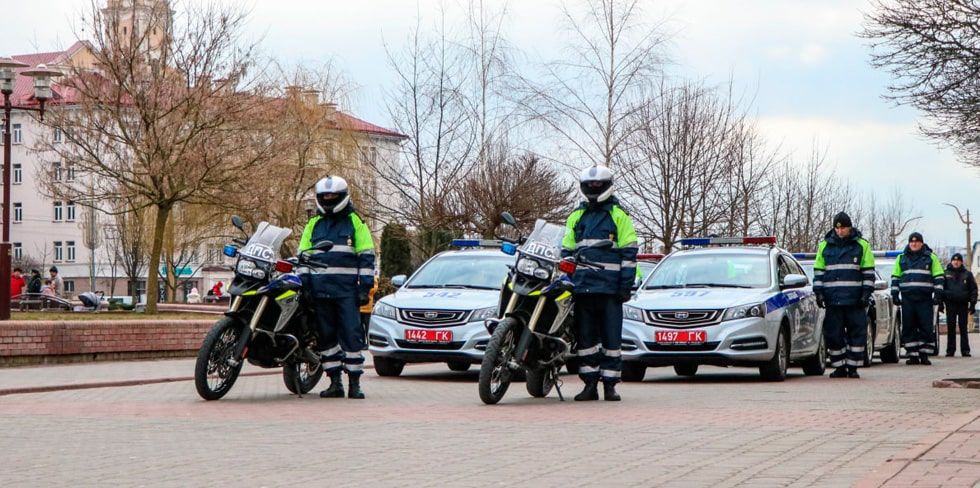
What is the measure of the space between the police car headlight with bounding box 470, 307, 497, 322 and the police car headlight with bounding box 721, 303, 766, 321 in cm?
256

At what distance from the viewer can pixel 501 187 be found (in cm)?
4050

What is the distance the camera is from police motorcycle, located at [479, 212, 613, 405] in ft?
42.1

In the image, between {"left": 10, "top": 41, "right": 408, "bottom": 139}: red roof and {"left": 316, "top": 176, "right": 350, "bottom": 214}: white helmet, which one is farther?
{"left": 10, "top": 41, "right": 408, "bottom": 139}: red roof

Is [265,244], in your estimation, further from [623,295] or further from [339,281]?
[623,295]

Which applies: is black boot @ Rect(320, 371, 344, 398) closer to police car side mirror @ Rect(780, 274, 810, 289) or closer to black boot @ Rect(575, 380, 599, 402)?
black boot @ Rect(575, 380, 599, 402)

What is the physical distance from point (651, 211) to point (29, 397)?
28.1m

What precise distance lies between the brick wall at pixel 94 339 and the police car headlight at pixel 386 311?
4232 mm

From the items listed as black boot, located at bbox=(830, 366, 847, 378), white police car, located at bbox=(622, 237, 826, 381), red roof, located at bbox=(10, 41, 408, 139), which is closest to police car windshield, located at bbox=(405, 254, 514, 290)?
white police car, located at bbox=(622, 237, 826, 381)

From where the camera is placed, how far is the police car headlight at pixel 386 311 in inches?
693

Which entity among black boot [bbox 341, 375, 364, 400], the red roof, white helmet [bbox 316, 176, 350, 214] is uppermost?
the red roof

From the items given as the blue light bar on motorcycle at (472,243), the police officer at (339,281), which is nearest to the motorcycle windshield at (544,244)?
the police officer at (339,281)

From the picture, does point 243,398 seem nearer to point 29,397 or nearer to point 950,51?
point 29,397

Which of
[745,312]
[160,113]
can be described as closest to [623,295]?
[745,312]

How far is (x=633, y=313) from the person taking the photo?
1695cm
